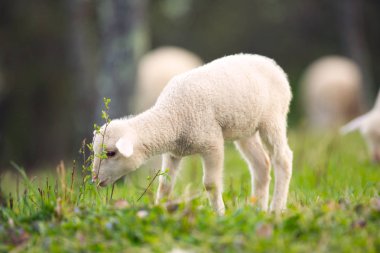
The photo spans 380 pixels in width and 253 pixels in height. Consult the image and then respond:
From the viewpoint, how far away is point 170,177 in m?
4.84

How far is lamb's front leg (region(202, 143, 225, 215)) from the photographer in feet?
14.8

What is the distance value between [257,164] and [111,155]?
143 cm

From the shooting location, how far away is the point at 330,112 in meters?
15.9

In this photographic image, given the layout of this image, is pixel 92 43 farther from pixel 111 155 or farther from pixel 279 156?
pixel 111 155

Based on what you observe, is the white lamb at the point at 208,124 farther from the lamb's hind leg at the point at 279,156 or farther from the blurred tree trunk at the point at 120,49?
the blurred tree trunk at the point at 120,49

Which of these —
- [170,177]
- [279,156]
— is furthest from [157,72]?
[170,177]

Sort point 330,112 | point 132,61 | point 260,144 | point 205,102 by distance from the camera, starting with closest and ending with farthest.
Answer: point 205,102 < point 260,144 < point 132,61 < point 330,112

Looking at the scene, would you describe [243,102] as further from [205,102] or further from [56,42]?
[56,42]

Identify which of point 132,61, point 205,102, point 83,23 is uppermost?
point 83,23

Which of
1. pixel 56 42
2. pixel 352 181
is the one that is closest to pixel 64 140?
pixel 56 42

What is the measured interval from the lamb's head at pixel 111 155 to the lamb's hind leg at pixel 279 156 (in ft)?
3.68

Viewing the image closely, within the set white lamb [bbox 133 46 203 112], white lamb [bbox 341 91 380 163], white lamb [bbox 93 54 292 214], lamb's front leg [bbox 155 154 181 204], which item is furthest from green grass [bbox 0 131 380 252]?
white lamb [bbox 133 46 203 112]

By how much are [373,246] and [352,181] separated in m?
2.57

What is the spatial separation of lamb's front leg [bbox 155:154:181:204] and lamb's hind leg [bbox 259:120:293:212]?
73 cm
